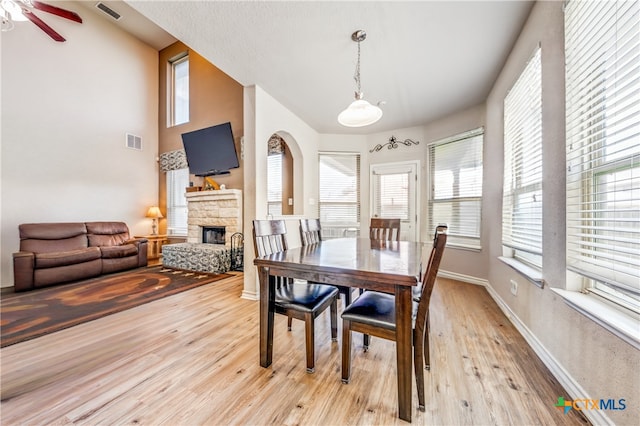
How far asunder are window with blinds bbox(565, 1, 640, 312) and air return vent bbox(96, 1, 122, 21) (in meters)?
7.11

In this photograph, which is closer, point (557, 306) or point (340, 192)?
point (557, 306)

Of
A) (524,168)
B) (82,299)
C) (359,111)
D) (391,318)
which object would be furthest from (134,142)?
(524,168)

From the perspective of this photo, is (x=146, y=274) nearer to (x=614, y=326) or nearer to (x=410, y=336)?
(x=410, y=336)

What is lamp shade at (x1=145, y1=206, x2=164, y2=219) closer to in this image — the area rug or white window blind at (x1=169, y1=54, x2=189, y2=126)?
the area rug

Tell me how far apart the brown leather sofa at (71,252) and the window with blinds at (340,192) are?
3727 mm

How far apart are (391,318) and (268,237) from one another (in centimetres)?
113

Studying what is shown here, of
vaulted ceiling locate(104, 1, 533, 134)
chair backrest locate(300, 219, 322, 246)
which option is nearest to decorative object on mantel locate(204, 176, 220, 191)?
vaulted ceiling locate(104, 1, 533, 134)

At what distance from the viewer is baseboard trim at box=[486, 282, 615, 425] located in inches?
45.7

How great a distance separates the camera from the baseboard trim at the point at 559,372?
1161 millimetres

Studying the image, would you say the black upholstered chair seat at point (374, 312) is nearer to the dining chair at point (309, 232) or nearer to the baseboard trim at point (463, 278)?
the dining chair at point (309, 232)

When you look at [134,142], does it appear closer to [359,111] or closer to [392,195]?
[359,111]

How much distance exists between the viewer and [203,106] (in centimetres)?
538

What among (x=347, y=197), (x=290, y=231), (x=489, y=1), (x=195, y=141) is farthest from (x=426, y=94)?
(x=195, y=141)

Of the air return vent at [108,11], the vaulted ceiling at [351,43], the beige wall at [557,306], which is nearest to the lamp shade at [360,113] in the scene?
the vaulted ceiling at [351,43]
